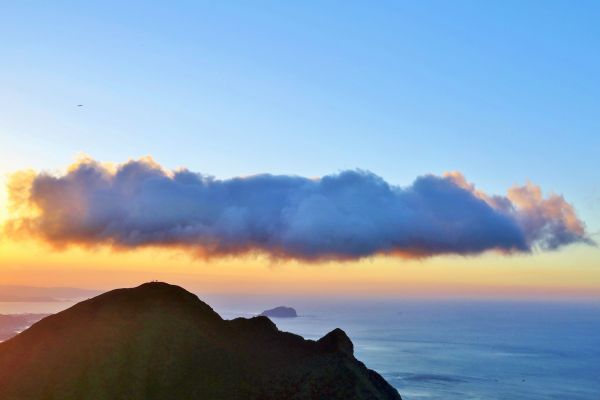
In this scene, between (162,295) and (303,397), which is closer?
(303,397)

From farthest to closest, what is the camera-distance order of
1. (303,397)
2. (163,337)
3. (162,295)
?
1. (162,295)
2. (163,337)
3. (303,397)

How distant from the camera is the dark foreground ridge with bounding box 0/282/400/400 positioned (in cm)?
13012

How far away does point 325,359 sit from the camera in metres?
137

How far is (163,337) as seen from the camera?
145 metres

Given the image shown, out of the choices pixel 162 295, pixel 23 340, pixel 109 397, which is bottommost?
pixel 109 397

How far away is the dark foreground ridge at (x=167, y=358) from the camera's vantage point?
427 ft

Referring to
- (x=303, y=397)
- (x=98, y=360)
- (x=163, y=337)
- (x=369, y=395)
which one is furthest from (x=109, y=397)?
(x=369, y=395)

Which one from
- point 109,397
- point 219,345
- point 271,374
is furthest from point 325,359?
point 109,397

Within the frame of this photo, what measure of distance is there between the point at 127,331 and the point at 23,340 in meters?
26.6

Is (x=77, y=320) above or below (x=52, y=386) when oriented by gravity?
above

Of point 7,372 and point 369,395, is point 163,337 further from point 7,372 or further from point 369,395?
point 369,395

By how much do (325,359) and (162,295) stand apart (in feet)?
163

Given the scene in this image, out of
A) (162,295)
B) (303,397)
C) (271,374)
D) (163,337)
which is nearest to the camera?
(303,397)

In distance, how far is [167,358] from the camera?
13912 centimetres
